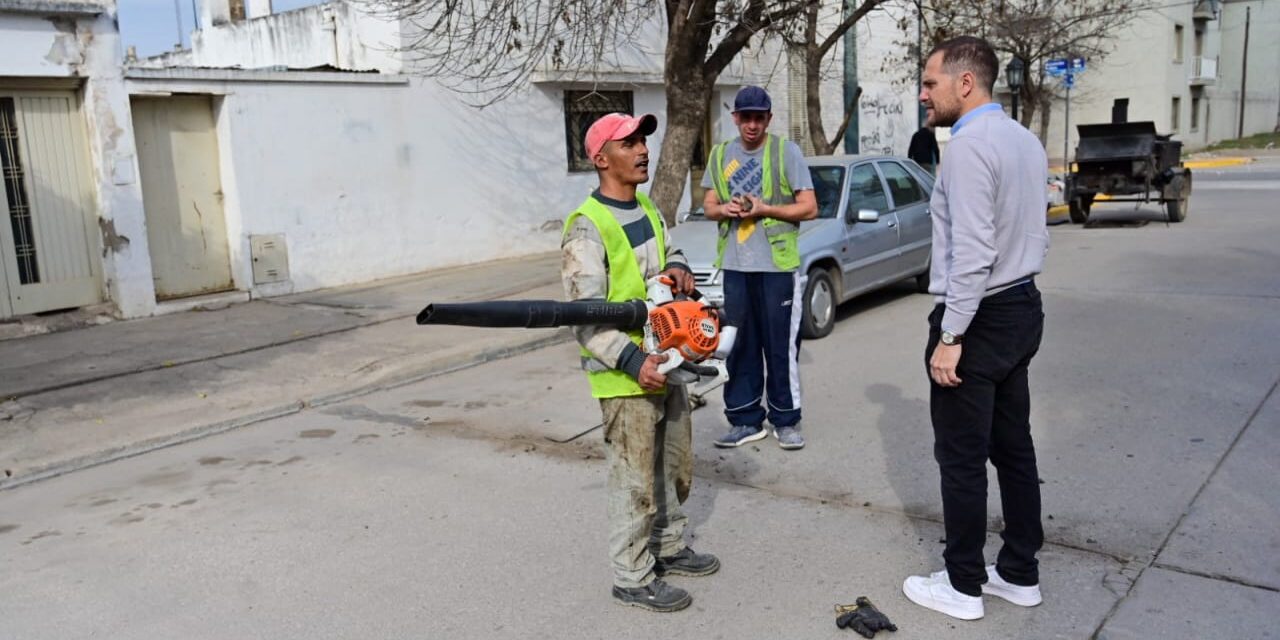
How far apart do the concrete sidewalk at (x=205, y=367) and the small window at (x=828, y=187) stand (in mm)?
2587

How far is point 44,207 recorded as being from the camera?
1006 cm

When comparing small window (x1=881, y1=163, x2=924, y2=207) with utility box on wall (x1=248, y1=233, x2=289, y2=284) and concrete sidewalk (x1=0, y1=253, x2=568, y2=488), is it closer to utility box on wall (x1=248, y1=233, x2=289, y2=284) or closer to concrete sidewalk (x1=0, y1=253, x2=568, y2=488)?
concrete sidewalk (x1=0, y1=253, x2=568, y2=488)

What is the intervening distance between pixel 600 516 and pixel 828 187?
17.6 ft

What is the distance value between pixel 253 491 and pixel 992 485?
3.75 metres

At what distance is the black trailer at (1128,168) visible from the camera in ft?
52.4

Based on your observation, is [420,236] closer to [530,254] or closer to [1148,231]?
[530,254]

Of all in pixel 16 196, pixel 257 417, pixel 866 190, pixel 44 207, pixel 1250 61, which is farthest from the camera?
pixel 1250 61

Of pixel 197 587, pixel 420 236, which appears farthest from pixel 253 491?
pixel 420 236

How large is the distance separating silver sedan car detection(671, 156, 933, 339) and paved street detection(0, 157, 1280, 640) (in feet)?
3.28

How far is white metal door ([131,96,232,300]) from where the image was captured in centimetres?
1091

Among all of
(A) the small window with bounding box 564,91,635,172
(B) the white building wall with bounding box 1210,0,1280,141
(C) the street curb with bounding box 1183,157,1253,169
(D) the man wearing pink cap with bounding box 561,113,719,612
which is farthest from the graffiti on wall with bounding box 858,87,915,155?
(B) the white building wall with bounding box 1210,0,1280,141

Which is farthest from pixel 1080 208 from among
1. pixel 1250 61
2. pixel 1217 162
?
pixel 1250 61

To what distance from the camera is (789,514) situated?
4.78m

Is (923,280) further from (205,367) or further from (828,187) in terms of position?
(205,367)
